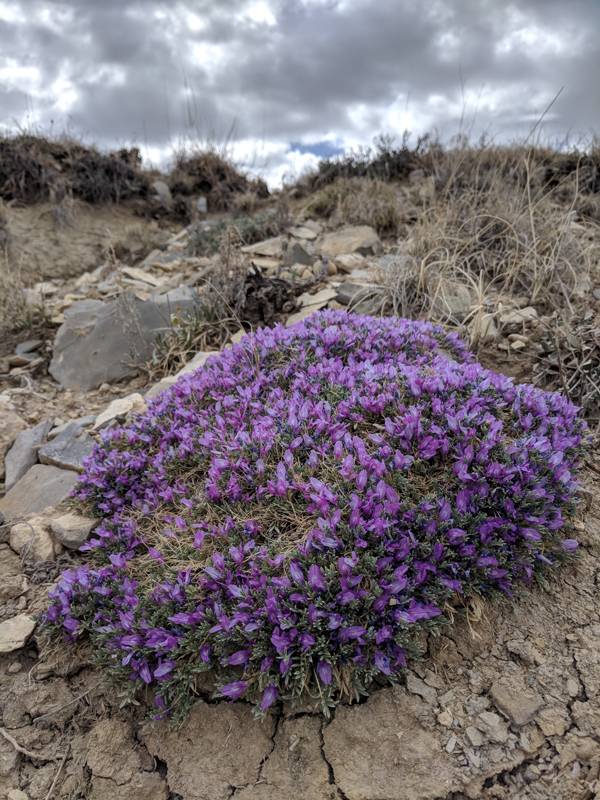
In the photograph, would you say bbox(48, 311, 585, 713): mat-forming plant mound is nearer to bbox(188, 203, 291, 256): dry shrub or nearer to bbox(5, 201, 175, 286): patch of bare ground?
bbox(188, 203, 291, 256): dry shrub

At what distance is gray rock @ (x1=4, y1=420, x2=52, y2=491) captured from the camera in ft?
14.0

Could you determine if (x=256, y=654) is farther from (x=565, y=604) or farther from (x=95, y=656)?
(x=565, y=604)

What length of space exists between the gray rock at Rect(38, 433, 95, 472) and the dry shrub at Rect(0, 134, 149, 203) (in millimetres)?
8305

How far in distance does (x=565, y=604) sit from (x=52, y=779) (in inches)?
→ 88.8

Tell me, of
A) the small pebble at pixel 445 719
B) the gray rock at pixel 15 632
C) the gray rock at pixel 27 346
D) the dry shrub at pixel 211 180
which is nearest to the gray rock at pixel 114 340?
the gray rock at pixel 27 346

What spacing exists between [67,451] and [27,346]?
311 cm

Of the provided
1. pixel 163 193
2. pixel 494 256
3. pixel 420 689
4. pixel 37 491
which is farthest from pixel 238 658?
pixel 163 193

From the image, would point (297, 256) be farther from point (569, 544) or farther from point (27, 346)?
point (569, 544)

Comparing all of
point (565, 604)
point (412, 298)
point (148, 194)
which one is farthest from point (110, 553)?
point (148, 194)

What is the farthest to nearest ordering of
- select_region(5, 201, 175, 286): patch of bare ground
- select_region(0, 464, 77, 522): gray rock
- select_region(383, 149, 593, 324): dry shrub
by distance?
1. select_region(5, 201, 175, 286): patch of bare ground
2. select_region(383, 149, 593, 324): dry shrub
3. select_region(0, 464, 77, 522): gray rock

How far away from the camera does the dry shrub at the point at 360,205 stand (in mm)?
8406

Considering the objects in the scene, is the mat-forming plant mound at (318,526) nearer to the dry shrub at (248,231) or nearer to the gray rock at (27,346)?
the gray rock at (27,346)

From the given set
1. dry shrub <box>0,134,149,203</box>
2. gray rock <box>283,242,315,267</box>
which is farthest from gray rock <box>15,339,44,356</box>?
dry shrub <box>0,134,149,203</box>

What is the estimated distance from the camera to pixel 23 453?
14.5 ft
